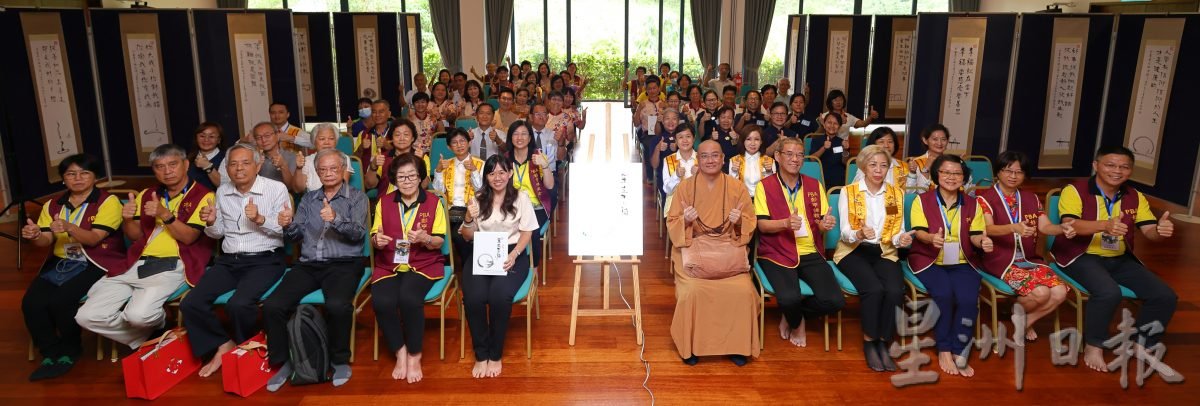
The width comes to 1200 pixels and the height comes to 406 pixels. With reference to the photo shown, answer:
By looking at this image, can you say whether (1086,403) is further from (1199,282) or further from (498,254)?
(498,254)

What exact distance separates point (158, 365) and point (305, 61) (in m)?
8.66

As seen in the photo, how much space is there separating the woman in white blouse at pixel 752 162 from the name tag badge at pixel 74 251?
394 centimetres

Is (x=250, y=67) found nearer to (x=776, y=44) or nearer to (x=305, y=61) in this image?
(x=305, y=61)

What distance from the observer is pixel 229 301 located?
11.8ft

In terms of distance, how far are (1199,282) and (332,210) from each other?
232 inches

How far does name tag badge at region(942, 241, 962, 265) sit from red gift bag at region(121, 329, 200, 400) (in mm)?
4035

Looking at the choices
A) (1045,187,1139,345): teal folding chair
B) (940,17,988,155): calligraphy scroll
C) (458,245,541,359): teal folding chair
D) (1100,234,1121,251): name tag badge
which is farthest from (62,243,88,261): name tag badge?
(940,17,988,155): calligraphy scroll

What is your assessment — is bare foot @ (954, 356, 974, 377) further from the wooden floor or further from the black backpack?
the black backpack

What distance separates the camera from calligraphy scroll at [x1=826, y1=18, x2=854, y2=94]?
1098cm

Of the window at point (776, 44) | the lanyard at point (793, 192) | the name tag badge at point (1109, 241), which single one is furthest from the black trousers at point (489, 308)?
the window at point (776, 44)

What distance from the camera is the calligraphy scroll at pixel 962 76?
7168mm

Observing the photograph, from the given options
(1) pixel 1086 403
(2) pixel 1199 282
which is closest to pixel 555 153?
(1) pixel 1086 403

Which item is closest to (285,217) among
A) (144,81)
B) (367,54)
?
(144,81)

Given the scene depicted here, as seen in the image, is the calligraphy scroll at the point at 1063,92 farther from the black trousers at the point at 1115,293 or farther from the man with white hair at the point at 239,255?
the man with white hair at the point at 239,255
